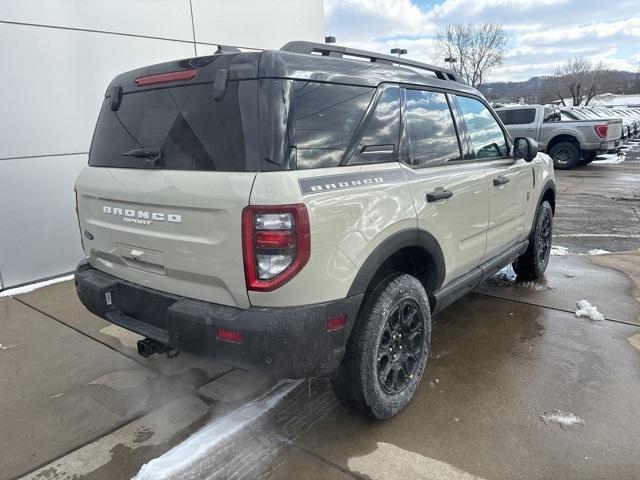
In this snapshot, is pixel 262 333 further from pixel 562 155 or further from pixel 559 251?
pixel 562 155

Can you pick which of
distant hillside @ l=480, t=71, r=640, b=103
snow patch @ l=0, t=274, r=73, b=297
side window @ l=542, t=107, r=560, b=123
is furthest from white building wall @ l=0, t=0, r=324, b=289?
distant hillside @ l=480, t=71, r=640, b=103

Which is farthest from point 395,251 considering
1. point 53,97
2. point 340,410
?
point 53,97

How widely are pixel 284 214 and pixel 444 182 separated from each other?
1372mm

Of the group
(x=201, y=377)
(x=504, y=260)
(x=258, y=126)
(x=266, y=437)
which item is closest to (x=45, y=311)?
(x=201, y=377)

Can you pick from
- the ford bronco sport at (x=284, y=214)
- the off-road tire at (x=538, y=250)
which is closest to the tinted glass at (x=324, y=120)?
the ford bronco sport at (x=284, y=214)

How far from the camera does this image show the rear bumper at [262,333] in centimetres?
225

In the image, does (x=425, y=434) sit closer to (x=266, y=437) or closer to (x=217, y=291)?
(x=266, y=437)

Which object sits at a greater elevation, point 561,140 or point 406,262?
point 561,140

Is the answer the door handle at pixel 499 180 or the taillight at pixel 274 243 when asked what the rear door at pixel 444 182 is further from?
the taillight at pixel 274 243

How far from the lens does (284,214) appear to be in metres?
2.18

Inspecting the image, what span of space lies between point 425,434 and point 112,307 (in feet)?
6.35

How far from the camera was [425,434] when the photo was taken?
2.81 meters

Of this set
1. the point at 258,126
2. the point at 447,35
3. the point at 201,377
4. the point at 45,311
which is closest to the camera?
the point at 258,126

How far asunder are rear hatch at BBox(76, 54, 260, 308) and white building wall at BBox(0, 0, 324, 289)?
2958 mm
